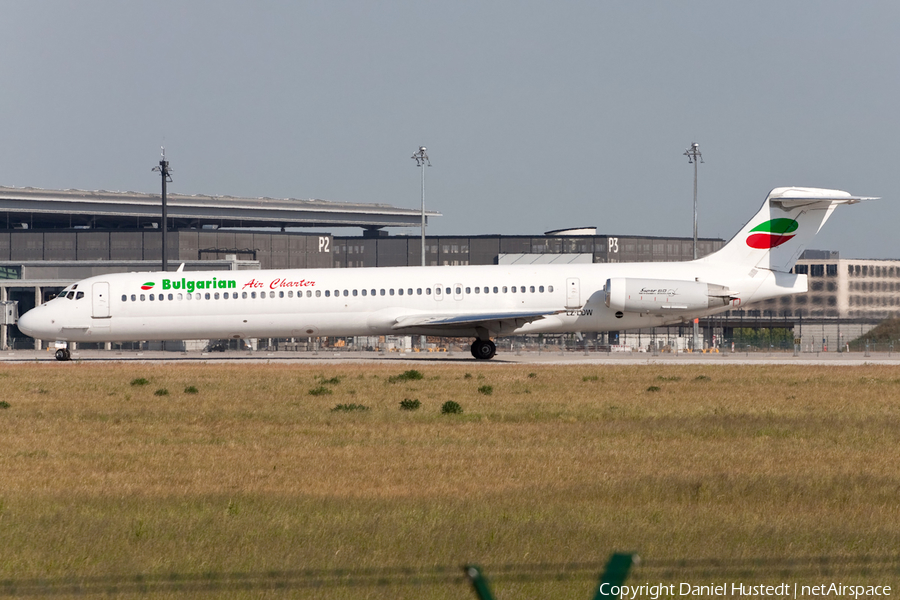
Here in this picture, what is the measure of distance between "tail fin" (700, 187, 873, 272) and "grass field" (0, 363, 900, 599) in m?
17.6

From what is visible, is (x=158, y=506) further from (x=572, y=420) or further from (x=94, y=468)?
(x=572, y=420)

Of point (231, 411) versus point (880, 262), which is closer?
point (231, 411)

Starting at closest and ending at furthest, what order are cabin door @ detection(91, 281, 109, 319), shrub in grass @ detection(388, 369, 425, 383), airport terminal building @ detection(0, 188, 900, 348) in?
1. shrub in grass @ detection(388, 369, 425, 383)
2. cabin door @ detection(91, 281, 109, 319)
3. airport terminal building @ detection(0, 188, 900, 348)

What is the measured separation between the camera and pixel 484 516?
10328 millimetres

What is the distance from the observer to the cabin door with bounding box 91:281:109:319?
1628 inches

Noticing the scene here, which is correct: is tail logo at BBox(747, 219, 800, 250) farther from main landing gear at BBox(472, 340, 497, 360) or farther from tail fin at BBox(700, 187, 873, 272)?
main landing gear at BBox(472, 340, 497, 360)

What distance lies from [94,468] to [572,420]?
29.4 feet

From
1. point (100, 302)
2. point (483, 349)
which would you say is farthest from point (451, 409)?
point (100, 302)

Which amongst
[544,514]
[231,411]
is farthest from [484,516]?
[231,411]

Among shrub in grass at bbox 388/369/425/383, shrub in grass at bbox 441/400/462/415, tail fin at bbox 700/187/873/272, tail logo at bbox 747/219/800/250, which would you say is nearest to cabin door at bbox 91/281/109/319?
shrub in grass at bbox 388/369/425/383

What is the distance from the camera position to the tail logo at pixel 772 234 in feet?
133

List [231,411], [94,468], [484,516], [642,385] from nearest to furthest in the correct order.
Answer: [484,516]
[94,468]
[231,411]
[642,385]

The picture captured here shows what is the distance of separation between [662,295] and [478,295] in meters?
7.46

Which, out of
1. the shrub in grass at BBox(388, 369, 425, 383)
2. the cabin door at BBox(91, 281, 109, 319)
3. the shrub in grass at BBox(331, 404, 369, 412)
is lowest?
the shrub in grass at BBox(388, 369, 425, 383)
